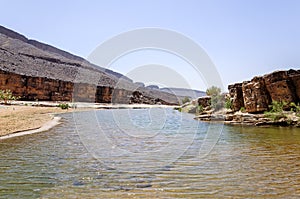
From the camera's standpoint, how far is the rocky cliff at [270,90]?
65.9ft

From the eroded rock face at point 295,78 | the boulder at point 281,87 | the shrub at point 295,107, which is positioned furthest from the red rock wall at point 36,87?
the shrub at point 295,107

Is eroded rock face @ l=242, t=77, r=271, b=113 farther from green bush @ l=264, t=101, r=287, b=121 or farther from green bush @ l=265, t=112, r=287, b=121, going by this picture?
green bush @ l=265, t=112, r=287, b=121

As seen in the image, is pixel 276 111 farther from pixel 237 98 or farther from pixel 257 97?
pixel 237 98

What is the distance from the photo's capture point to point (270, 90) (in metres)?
20.7

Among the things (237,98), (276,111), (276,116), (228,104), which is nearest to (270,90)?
(276,111)

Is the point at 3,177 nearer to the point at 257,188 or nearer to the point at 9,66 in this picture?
the point at 257,188

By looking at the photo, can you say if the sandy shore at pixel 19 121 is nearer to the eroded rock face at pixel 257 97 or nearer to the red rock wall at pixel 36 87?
the eroded rock face at pixel 257 97

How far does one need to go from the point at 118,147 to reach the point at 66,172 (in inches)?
162

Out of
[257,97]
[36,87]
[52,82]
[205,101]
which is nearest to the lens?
[257,97]

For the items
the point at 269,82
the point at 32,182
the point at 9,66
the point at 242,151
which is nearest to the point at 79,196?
the point at 32,182

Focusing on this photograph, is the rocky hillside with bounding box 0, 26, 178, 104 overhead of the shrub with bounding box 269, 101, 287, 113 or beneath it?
overhead

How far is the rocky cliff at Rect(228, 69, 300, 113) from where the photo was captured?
2008 centimetres

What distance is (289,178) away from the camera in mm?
6656

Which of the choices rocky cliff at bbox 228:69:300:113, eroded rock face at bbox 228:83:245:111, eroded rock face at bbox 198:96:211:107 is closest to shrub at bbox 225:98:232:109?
eroded rock face at bbox 228:83:245:111
